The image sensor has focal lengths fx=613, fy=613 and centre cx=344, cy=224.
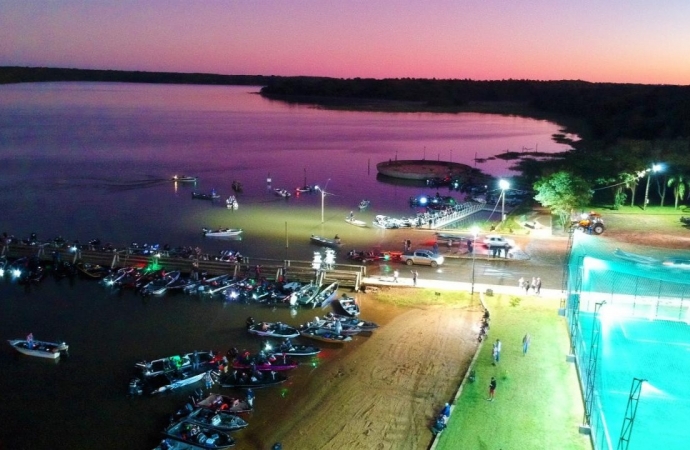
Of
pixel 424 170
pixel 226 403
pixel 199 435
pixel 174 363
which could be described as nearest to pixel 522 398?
pixel 226 403

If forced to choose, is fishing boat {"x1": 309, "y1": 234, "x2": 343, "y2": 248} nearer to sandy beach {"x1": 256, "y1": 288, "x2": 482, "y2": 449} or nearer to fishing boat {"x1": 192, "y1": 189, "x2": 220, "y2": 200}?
sandy beach {"x1": 256, "y1": 288, "x2": 482, "y2": 449}

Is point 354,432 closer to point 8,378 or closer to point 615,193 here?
point 8,378

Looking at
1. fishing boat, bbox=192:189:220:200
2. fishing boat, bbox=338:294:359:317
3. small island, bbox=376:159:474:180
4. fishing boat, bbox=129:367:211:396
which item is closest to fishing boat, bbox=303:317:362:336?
fishing boat, bbox=338:294:359:317

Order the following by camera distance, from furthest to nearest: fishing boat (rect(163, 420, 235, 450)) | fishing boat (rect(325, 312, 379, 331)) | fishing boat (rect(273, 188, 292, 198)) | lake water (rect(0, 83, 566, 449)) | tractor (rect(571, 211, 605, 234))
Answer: fishing boat (rect(273, 188, 292, 198)), tractor (rect(571, 211, 605, 234)), fishing boat (rect(325, 312, 379, 331)), lake water (rect(0, 83, 566, 449)), fishing boat (rect(163, 420, 235, 450))

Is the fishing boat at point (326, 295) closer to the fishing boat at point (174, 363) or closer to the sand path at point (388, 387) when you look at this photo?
the sand path at point (388, 387)

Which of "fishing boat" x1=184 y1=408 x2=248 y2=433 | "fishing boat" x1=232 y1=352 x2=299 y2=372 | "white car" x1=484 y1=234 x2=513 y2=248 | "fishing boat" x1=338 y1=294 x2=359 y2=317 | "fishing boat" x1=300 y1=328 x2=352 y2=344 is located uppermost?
"white car" x1=484 y1=234 x2=513 y2=248

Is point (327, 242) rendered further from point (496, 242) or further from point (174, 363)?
point (174, 363)
